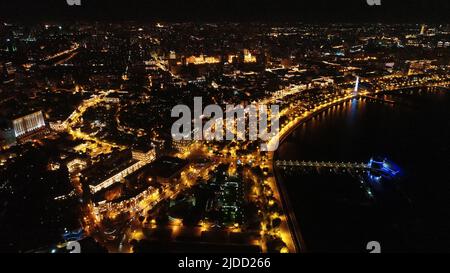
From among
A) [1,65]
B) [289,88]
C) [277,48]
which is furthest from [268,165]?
[277,48]

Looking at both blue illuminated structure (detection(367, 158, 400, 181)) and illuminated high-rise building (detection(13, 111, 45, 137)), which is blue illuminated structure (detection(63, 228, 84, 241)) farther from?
blue illuminated structure (detection(367, 158, 400, 181))

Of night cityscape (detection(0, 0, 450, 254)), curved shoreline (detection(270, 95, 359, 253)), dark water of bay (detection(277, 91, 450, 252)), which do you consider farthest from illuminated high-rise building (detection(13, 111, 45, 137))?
dark water of bay (detection(277, 91, 450, 252))

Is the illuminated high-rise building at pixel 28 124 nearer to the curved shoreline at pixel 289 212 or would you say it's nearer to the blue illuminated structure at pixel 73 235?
the blue illuminated structure at pixel 73 235

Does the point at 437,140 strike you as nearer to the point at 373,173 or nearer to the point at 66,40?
the point at 373,173

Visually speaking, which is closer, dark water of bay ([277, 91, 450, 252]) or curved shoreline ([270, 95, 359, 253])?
curved shoreline ([270, 95, 359, 253])

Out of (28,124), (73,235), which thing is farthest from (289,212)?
(28,124)
